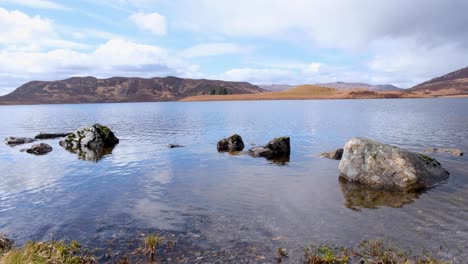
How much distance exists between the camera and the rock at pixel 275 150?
28.3 meters

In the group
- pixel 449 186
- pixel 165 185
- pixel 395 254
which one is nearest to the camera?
pixel 395 254

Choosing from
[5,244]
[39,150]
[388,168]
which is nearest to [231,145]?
[388,168]

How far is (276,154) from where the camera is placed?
28.8m

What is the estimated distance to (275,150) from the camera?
95.4 feet

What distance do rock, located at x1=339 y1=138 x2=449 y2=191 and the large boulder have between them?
26480mm

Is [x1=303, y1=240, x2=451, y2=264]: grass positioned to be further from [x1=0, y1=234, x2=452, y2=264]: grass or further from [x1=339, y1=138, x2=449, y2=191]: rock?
[x1=339, y1=138, x2=449, y2=191]: rock

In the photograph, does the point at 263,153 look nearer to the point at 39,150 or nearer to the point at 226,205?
the point at 226,205

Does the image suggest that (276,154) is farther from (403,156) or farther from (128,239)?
(128,239)

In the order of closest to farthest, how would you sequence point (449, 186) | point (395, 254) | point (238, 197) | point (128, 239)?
point (395, 254)
point (128, 239)
point (238, 197)
point (449, 186)

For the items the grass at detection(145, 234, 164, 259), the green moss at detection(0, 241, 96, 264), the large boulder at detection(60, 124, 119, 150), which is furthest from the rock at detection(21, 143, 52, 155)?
the grass at detection(145, 234, 164, 259)

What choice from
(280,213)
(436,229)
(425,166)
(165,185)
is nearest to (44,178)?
(165,185)

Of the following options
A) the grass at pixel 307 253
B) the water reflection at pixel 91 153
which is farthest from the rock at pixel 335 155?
the water reflection at pixel 91 153

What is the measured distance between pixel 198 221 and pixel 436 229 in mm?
9004

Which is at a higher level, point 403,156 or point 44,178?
point 403,156
